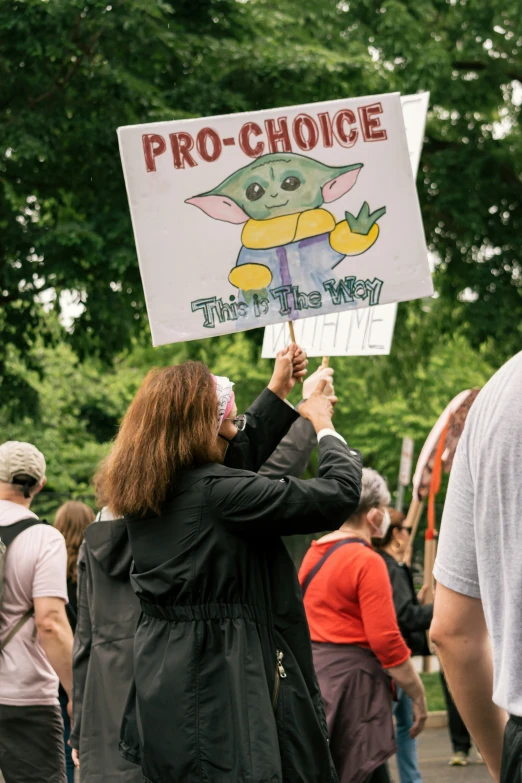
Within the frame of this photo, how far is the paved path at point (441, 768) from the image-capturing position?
8.12 metres

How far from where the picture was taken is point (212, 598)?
3068 mm

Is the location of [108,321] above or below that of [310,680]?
above

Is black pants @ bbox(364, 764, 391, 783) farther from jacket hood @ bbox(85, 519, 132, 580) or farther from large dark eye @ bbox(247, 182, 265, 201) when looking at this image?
large dark eye @ bbox(247, 182, 265, 201)

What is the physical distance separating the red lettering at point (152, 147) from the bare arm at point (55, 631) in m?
1.77

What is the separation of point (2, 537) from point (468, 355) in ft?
65.3

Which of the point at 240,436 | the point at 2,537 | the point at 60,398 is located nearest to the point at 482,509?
the point at 240,436

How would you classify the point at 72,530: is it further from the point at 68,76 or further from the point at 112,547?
the point at 68,76

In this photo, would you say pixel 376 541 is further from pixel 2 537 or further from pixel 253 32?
pixel 253 32

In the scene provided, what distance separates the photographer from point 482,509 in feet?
6.31

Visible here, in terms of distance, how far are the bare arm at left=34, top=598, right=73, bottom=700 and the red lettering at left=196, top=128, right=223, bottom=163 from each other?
6.03 feet

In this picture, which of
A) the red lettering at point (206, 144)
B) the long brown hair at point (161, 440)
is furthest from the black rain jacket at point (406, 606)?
the long brown hair at point (161, 440)

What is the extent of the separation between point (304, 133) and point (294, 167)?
122mm

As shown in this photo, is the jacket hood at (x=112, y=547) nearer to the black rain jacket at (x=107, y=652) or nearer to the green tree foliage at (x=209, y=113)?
the black rain jacket at (x=107, y=652)

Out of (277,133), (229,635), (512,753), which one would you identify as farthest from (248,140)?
(512,753)
